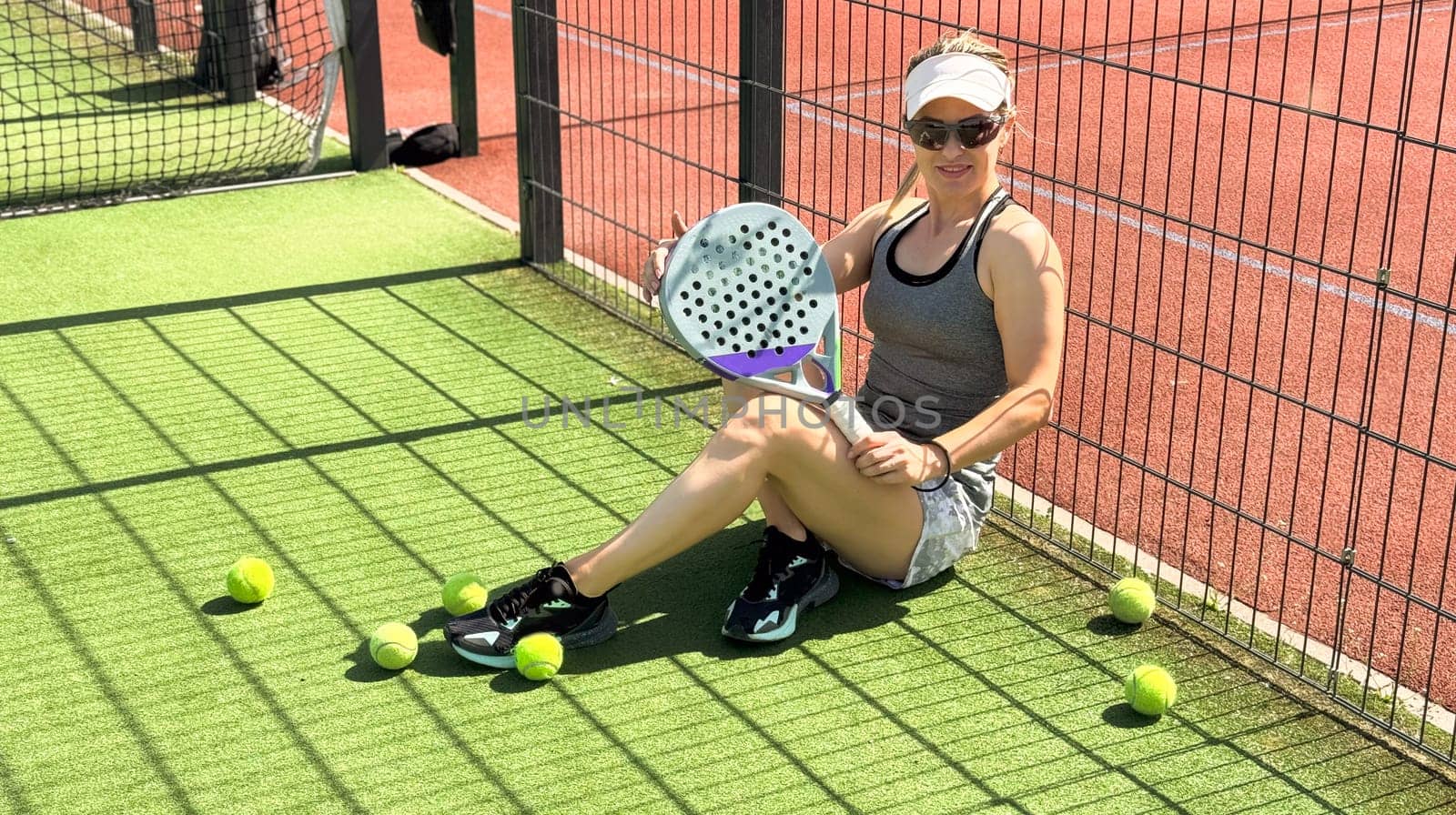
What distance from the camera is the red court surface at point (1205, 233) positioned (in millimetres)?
3883

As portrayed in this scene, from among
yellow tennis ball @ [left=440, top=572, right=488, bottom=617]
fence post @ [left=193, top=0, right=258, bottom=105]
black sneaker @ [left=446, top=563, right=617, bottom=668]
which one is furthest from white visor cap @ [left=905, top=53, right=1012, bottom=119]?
fence post @ [left=193, top=0, right=258, bottom=105]

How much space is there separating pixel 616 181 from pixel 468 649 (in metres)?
4.08

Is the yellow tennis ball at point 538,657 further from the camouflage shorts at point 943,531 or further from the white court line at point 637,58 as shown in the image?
the white court line at point 637,58

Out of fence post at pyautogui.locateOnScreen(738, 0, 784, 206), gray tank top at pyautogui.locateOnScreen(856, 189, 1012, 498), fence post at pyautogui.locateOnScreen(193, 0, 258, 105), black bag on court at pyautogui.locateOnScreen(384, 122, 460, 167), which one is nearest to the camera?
gray tank top at pyautogui.locateOnScreen(856, 189, 1012, 498)

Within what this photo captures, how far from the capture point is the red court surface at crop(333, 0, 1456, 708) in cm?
388

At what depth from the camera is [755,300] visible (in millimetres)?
3512

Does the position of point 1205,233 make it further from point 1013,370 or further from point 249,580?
point 249,580

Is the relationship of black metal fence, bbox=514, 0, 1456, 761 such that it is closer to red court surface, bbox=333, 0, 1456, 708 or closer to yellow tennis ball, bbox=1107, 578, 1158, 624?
red court surface, bbox=333, 0, 1456, 708

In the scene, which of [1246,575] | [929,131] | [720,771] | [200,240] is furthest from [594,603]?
[200,240]

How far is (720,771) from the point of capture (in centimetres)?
326

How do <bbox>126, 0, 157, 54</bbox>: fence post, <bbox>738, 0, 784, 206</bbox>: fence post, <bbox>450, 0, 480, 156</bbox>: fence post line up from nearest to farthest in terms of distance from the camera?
<bbox>738, 0, 784, 206</bbox>: fence post, <bbox>450, 0, 480, 156</bbox>: fence post, <bbox>126, 0, 157, 54</bbox>: fence post

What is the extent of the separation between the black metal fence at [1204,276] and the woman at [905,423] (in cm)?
36

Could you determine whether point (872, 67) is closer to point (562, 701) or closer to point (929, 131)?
point (929, 131)

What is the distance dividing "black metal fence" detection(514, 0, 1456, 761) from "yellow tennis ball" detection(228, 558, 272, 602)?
6.45ft
